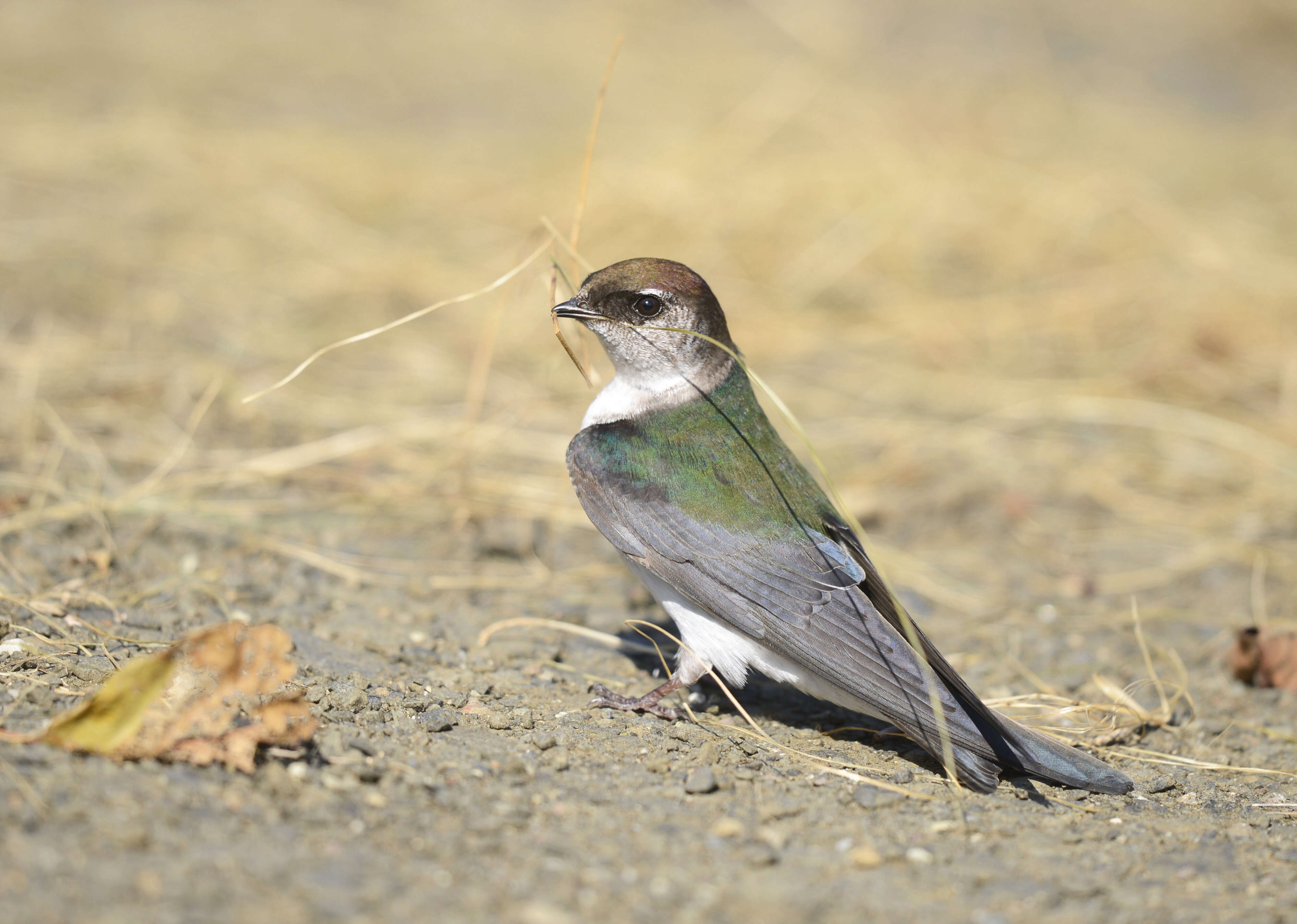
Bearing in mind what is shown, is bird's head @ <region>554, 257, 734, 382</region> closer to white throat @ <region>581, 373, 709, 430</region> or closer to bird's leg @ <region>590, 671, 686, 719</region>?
white throat @ <region>581, 373, 709, 430</region>

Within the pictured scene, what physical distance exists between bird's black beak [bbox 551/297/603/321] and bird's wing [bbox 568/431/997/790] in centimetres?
51

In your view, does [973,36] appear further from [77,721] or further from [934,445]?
[77,721]

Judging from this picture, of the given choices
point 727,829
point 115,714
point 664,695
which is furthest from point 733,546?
point 115,714

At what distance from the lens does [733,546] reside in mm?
2816

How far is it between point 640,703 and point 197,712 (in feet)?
3.99

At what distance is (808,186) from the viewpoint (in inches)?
316

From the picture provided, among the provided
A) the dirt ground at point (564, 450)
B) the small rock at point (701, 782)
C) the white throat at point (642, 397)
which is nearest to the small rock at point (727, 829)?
the dirt ground at point (564, 450)

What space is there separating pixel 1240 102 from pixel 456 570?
11.8 meters

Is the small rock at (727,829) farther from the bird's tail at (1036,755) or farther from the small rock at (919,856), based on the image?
the bird's tail at (1036,755)

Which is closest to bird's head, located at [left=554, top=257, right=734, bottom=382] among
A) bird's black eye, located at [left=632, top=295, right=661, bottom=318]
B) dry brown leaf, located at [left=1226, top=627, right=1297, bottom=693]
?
bird's black eye, located at [left=632, top=295, right=661, bottom=318]

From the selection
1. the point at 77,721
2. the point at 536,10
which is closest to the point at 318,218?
the point at 77,721

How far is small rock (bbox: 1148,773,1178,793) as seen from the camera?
2.77 m

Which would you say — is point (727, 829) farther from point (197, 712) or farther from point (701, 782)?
point (197, 712)

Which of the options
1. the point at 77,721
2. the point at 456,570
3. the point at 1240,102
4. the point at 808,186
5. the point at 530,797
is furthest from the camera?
the point at 1240,102
